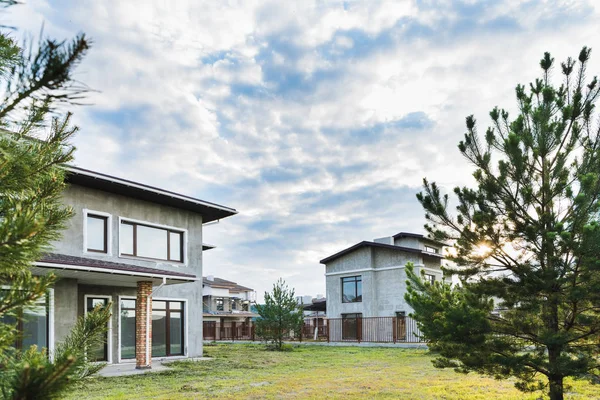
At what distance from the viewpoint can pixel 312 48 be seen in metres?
12.7

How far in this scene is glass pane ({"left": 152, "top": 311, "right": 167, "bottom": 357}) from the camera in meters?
16.3

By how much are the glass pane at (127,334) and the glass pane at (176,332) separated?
1388 millimetres

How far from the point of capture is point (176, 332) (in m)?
17.2

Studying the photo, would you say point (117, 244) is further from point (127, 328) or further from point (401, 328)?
point (401, 328)

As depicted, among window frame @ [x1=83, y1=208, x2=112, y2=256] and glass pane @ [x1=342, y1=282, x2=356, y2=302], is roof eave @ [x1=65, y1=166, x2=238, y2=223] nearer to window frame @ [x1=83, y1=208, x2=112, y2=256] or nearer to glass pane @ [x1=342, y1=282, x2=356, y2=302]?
window frame @ [x1=83, y1=208, x2=112, y2=256]

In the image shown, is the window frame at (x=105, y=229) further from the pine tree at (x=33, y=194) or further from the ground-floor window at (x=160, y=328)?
the pine tree at (x=33, y=194)

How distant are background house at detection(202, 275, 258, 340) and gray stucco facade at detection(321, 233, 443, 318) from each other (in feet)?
22.1

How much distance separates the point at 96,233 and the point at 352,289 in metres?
19.1

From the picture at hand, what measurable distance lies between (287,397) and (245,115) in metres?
9.92

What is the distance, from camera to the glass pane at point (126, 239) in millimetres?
15672

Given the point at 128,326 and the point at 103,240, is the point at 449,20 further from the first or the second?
the point at 128,326

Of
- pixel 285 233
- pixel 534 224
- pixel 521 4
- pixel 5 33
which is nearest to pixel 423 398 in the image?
pixel 534 224

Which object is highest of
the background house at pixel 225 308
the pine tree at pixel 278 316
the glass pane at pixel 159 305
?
the glass pane at pixel 159 305

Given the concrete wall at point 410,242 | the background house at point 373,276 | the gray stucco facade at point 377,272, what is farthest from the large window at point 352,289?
the concrete wall at point 410,242
